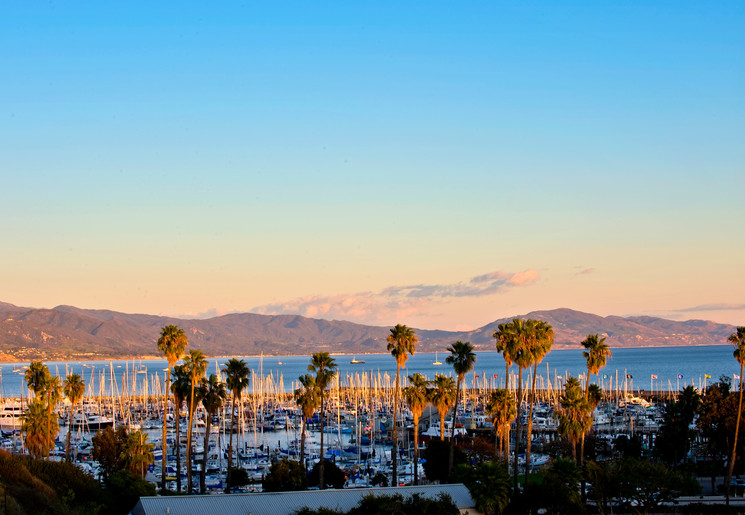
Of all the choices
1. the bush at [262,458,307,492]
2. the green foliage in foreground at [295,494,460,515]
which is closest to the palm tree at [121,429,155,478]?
the bush at [262,458,307,492]

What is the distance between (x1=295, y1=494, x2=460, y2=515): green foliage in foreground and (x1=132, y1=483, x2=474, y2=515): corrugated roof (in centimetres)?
125

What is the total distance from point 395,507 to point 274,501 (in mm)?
7207

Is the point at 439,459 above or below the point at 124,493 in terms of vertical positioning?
below

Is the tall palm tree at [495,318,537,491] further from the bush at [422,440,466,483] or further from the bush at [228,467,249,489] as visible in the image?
the bush at [228,467,249,489]

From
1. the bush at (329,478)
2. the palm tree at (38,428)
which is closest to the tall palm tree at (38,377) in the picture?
the palm tree at (38,428)

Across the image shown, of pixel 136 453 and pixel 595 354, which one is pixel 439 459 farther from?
pixel 136 453

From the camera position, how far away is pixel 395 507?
44062 mm

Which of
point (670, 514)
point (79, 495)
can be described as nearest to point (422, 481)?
point (670, 514)

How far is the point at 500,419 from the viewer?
72688 millimetres

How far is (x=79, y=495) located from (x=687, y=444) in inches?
2142

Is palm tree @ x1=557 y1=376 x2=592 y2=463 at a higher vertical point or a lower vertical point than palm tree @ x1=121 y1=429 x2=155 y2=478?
higher

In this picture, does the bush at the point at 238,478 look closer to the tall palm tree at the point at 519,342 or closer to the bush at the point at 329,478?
the bush at the point at 329,478

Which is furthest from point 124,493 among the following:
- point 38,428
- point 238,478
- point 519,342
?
point 519,342

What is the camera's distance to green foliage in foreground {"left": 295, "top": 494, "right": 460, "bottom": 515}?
44.0m
